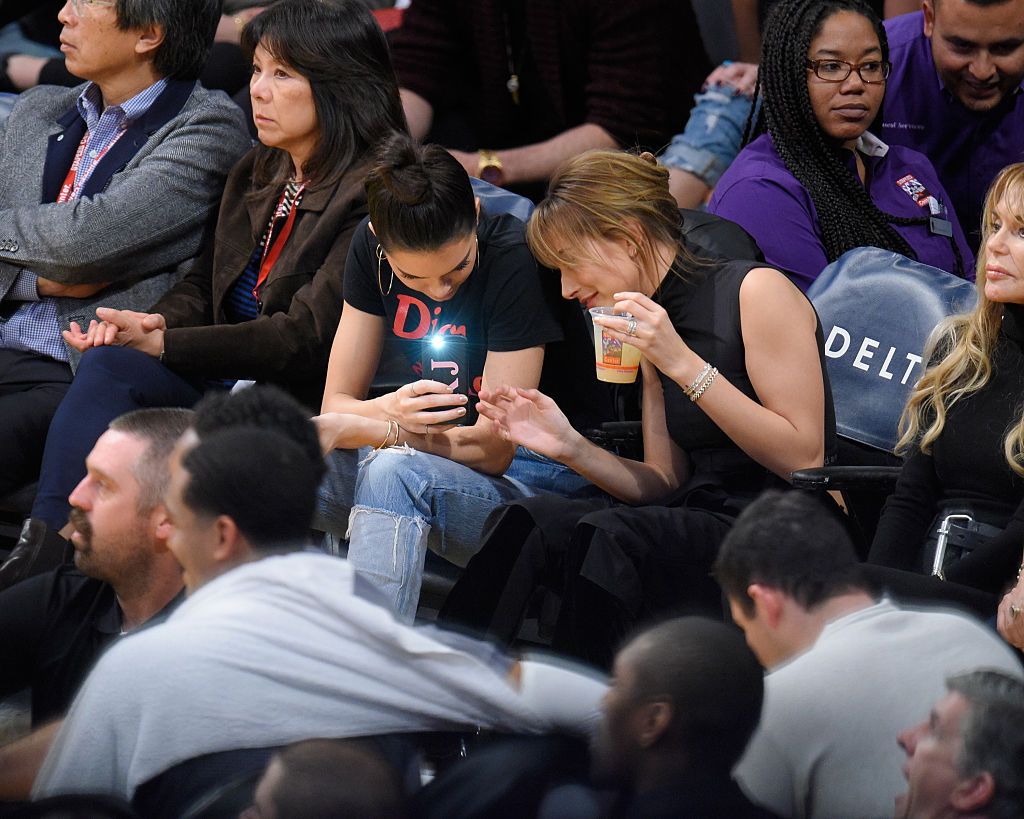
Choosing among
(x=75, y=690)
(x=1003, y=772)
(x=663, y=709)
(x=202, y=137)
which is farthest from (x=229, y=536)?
(x=202, y=137)

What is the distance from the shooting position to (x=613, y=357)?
202cm

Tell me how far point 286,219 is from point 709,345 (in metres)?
0.96

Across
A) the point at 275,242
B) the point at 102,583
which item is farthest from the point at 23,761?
the point at 275,242

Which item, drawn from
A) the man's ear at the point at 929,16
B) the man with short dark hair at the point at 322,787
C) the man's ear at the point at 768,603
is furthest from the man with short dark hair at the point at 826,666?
the man's ear at the point at 929,16

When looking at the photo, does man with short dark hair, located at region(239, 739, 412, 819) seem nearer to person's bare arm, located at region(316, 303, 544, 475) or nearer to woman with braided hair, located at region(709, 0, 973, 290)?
person's bare arm, located at region(316, 303, 544, 475)

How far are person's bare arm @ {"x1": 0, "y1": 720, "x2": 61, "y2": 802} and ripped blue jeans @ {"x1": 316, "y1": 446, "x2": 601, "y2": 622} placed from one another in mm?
520

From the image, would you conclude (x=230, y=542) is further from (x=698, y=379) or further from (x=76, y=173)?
(x=76, y=173)

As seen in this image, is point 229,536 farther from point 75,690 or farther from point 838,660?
point 838,660

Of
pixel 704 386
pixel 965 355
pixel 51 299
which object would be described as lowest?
pixel 51 299

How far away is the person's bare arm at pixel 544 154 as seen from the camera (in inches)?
123

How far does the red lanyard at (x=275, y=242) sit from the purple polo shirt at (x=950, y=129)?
1.41 metres

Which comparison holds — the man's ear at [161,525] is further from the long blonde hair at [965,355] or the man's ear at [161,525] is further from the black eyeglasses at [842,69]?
the black eyeglasses at [842,69]

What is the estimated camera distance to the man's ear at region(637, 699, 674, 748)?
35.0 inches

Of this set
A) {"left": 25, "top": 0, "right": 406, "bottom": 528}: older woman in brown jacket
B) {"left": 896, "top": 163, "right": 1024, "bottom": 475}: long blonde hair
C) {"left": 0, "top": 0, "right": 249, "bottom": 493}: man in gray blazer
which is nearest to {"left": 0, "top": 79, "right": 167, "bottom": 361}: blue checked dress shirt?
{"left": 0, "top": 0, "right": 249, "bottom": 493}: man in gray blazer
